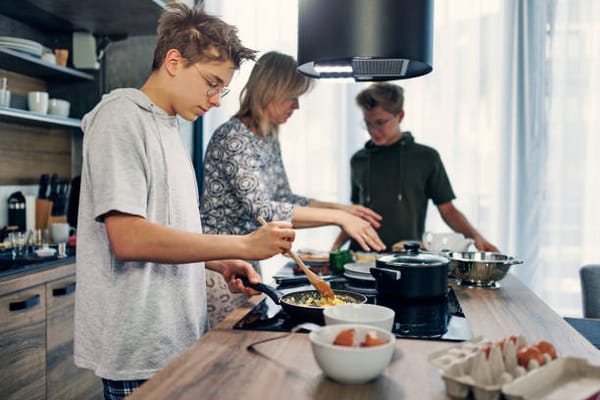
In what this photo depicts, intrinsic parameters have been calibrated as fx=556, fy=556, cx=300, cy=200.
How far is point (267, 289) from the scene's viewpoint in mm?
1399

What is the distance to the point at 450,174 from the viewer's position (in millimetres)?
3691

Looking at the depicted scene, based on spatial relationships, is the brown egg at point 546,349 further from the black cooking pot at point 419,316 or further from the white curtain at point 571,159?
the white curtain at point 571,159

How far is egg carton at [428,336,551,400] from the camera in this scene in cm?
83

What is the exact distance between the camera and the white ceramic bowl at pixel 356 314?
1.08 m

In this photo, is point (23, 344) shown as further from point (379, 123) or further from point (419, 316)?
point (379, 123)

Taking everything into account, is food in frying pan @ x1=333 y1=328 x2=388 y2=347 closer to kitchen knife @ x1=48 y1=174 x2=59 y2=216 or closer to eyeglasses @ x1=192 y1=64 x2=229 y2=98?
eyeglasses @ x1=192 y1=64 x2=229 y2=98

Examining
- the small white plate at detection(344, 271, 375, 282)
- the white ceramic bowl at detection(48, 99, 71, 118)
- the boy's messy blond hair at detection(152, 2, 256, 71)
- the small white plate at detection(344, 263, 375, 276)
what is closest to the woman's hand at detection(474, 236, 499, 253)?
the small white plate at detection(344, 263, 375, 276)

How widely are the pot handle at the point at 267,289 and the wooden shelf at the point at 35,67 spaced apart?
167cm

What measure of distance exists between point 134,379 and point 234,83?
2981mm

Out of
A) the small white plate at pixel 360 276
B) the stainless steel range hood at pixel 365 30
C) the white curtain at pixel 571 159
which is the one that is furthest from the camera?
the white curtain at pixel 571 159

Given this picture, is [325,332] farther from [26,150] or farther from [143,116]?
[26,150]

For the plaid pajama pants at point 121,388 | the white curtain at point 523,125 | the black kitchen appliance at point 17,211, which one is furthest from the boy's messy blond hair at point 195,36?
the white curtain at point 523,125

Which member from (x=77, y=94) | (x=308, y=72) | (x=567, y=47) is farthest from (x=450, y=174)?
(x=77, y=94)

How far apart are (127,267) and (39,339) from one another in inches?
44.5
